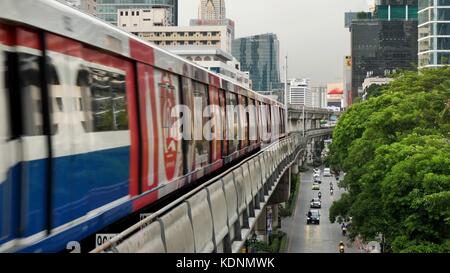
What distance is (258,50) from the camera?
18300cm

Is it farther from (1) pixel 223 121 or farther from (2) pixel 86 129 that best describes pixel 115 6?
(2) pixel 86 129

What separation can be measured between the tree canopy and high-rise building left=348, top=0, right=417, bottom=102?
4534 inches

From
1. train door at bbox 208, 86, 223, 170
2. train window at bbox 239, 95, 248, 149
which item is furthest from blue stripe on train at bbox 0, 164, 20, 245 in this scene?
train window at bbox 239, 95, 248, 149

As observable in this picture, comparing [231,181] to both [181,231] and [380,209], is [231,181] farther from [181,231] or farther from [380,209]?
[380,209]

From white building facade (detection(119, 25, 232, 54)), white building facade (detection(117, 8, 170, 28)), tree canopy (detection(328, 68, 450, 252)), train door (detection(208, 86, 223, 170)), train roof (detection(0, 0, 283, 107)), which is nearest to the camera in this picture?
train roof (detection(0, 0, 283, 107))

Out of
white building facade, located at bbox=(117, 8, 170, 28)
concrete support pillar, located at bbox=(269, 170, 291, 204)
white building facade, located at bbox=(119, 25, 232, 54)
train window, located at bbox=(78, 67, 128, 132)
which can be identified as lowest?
concrete support pillar, located at bbox=(269, 170, 291, 204)

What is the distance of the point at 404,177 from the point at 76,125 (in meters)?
15.3

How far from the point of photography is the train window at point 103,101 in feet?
25.4

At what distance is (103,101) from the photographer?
27.2ft

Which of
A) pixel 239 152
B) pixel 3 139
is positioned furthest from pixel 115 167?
pixel 239 152

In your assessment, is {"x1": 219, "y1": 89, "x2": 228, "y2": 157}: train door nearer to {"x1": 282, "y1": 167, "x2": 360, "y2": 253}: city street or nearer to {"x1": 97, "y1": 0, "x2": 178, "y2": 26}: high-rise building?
{"x1": 282, "y1": 167, "x2": 360, "y2": 253}: city street

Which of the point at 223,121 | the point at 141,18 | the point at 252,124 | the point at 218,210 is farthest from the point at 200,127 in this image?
the point at 141,18

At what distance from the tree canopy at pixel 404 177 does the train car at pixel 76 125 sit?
31.2ft

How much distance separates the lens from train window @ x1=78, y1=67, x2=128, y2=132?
25.4ft
